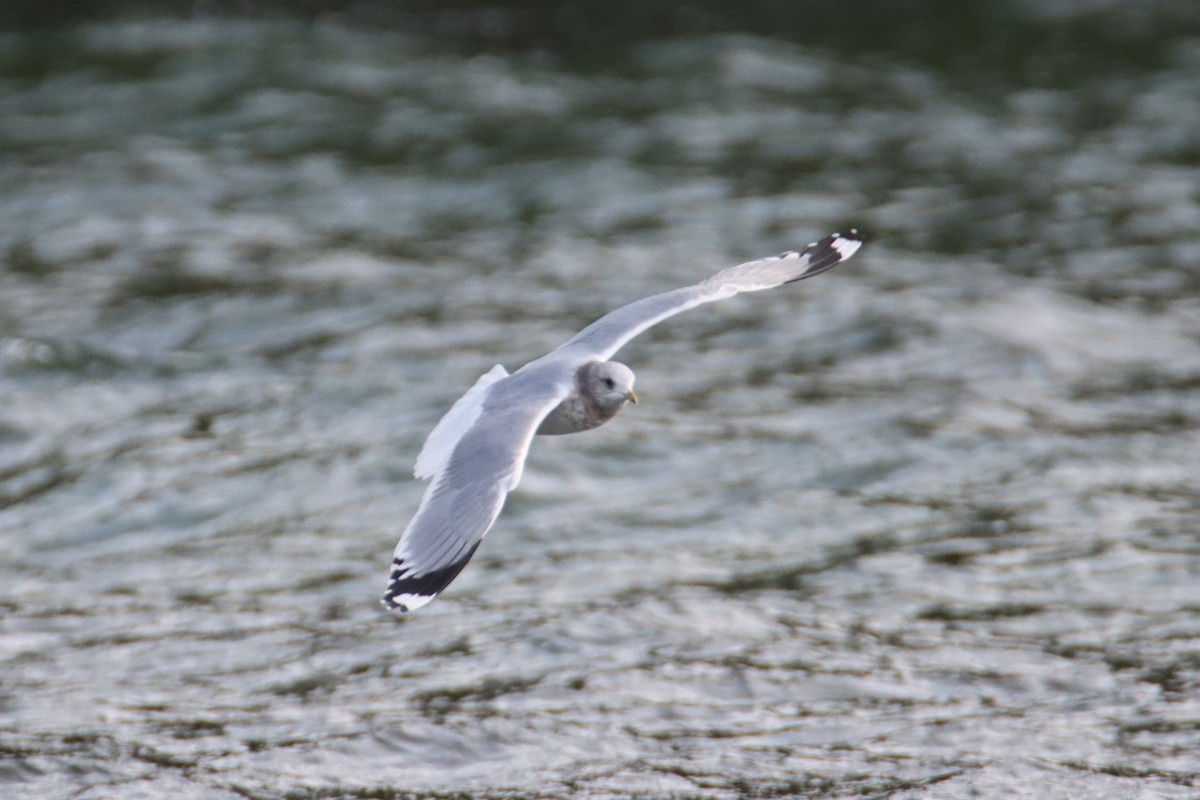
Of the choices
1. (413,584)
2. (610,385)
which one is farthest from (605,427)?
(413,584)

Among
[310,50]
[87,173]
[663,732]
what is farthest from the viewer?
[310,50]

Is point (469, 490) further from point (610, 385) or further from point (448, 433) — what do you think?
point (610, 385)

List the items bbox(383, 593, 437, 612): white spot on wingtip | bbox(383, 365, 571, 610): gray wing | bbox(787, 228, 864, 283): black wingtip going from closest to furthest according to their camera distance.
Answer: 1. bbox(383, 593, 437, 612): white spot on wingtip
2. bbox(383, 365, 571, 610): gray wing
3. bbox(787, 228, 864, 283): black wingtip

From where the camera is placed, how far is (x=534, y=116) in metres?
13.7

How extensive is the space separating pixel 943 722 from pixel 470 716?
1.80 meters

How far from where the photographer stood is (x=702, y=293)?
652 cm

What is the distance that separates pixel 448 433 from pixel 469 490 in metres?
0.56

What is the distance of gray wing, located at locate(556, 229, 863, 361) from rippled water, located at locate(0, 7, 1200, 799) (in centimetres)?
155

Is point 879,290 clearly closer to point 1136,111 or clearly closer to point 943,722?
point 1136,111

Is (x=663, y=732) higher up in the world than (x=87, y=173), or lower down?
Answer: lower down

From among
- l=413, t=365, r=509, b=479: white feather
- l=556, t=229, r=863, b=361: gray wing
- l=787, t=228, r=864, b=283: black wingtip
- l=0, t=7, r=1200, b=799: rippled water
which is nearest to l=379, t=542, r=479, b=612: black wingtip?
l=413, t=365, r=509, b=479: white feather

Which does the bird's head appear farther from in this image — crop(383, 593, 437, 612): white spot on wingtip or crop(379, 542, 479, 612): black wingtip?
crop(383, 593, 437, 612): white spot on wingtip

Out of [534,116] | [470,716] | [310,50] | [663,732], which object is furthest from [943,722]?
[310,50]

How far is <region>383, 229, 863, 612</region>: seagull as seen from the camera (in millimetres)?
4941
